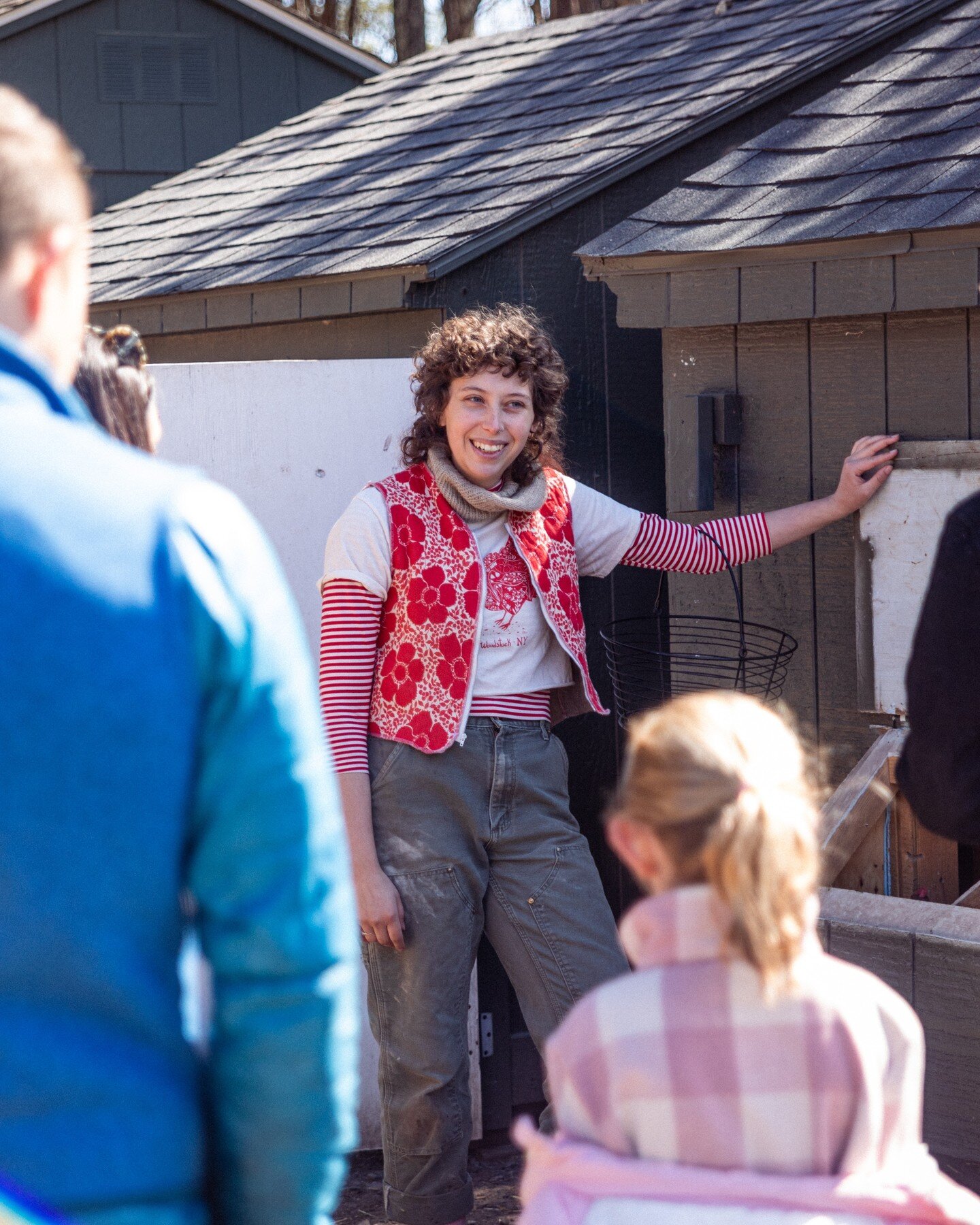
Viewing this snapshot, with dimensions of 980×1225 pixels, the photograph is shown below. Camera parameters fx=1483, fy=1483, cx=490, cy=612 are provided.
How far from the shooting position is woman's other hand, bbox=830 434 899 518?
346 centimetres

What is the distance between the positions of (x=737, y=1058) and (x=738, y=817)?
0.28m

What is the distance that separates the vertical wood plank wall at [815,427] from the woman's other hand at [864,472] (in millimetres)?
91

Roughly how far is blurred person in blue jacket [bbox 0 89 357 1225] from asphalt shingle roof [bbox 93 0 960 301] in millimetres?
3296

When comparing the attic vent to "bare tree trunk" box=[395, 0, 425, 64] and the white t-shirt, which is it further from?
the white t-shirt

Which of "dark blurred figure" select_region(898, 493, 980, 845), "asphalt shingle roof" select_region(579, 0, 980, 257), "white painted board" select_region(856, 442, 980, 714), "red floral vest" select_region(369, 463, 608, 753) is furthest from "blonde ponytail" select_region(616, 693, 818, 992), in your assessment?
"asphalt shingle roof" select_region(579, 0, 980, 257)

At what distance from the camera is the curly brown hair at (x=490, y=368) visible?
3.24 meters

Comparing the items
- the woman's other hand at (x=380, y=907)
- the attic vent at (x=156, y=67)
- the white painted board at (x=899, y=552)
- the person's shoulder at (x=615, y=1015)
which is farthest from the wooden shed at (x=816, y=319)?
the attic vent at (x=156, y=67)

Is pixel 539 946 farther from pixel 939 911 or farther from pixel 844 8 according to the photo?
pixel 844 8

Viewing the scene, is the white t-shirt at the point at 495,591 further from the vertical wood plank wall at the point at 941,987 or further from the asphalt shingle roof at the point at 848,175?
the asphalt shingle roof at the point at 848,175

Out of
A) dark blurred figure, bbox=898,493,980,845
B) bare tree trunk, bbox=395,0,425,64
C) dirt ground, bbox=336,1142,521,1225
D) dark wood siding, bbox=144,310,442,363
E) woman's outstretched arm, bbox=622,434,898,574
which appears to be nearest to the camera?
dark blurred figure, bbox=898,493,980,845

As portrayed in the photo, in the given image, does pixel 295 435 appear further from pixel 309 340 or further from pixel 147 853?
pixel 147 853

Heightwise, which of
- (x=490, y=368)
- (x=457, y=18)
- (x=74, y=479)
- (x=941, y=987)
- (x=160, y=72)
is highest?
(x=457, y=18)

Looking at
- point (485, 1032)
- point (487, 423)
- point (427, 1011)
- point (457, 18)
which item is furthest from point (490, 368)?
point (457, 18)

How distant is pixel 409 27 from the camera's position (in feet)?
52.9
